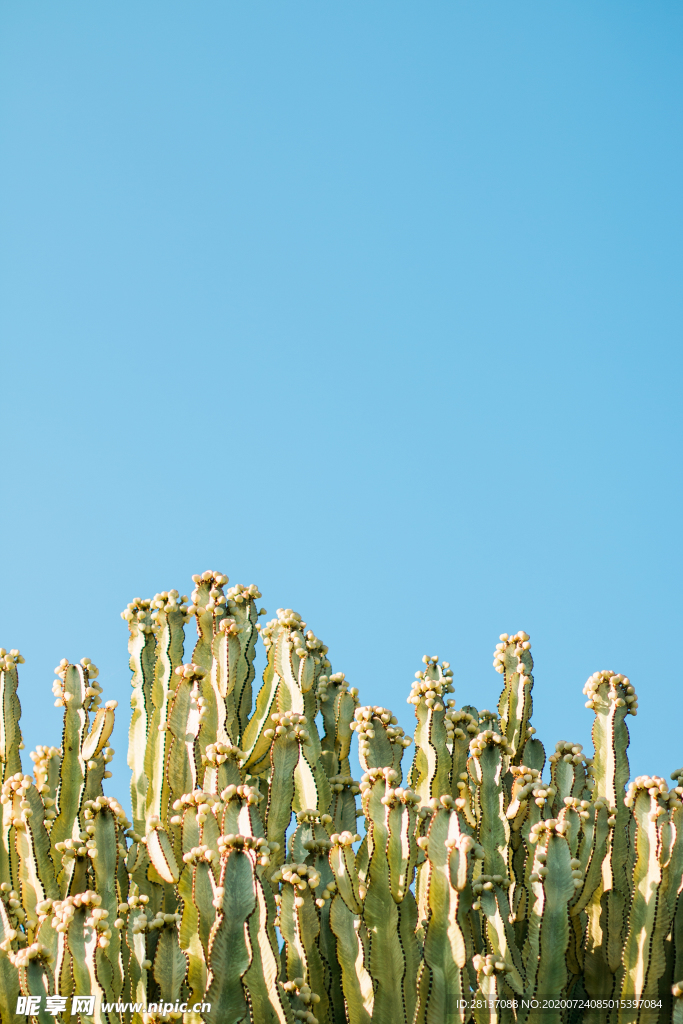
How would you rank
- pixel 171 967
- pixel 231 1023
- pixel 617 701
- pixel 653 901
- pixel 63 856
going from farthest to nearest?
pixel 617 701
pixel 63 856
pixel 653 901
pixel 171 967
pixel 231 1023

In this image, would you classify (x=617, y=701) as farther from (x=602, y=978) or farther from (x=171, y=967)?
(x=171, y=967)

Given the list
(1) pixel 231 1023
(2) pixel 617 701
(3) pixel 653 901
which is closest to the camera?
(1) pixel 231 1023

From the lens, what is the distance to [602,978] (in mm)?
5480

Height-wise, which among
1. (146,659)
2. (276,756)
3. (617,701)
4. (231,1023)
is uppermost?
(146,659)

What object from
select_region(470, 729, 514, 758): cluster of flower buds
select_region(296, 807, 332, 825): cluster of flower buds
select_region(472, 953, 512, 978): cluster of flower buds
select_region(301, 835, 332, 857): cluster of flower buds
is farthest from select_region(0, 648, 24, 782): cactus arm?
select_region(472, 953, 512, 978): cluster of flower buds

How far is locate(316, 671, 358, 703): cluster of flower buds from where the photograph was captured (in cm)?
705

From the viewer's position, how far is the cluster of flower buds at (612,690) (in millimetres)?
6281

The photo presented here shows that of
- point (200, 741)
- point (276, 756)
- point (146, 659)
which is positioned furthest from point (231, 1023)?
point (146, 659)

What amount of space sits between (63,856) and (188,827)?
1.01m

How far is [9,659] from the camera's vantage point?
6832 millimetres

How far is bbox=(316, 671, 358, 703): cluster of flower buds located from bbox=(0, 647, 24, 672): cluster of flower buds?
2.05m

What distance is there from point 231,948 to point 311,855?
3.38ft

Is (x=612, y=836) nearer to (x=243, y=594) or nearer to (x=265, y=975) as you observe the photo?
(x=265, y=975)

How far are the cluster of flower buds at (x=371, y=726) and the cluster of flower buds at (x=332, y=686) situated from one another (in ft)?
2.75
